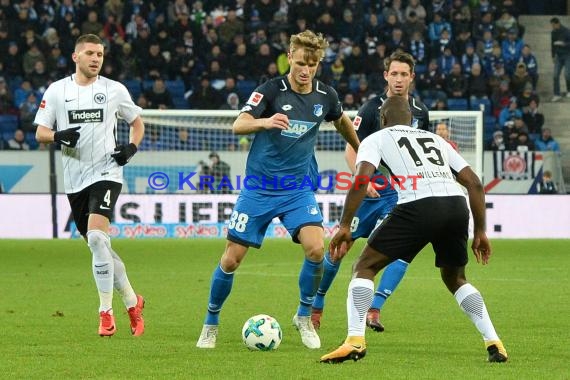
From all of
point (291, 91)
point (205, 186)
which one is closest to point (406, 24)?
point (205, 186)

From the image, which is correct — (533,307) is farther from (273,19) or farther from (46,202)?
(273,19)

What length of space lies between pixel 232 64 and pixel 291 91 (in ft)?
57.8

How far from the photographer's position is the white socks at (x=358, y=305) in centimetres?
707

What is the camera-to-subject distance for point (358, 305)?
279 inches

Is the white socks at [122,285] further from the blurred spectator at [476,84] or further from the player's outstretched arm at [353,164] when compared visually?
the blurred spectator at [476,84]

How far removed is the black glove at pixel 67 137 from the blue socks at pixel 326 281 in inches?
89.2

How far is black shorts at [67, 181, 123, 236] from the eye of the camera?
8930mm

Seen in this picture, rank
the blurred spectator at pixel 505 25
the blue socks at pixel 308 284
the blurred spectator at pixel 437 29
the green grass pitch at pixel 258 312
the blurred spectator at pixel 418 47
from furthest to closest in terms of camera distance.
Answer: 1. the blurred spectator at pixel 505 25
2. the blurred spectator at pixel 437 29
3. the blurred spectator at pixel 418 47
4. the blue socks at pixel 308 284
5. the green grass pitch at pixel 258 312

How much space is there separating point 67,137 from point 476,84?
18517 millimetres

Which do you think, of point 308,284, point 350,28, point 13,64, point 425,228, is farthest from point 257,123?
point 350,28

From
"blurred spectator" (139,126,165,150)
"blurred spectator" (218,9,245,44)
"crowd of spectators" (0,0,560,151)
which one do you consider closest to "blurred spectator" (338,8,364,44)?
"crowd of spectators" (0,0,560,151)

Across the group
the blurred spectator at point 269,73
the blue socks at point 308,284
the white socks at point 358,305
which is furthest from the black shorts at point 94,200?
the blurred spectator at point 269,73

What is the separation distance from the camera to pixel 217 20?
89.0 feet

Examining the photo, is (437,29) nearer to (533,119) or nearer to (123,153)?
(533,119)
